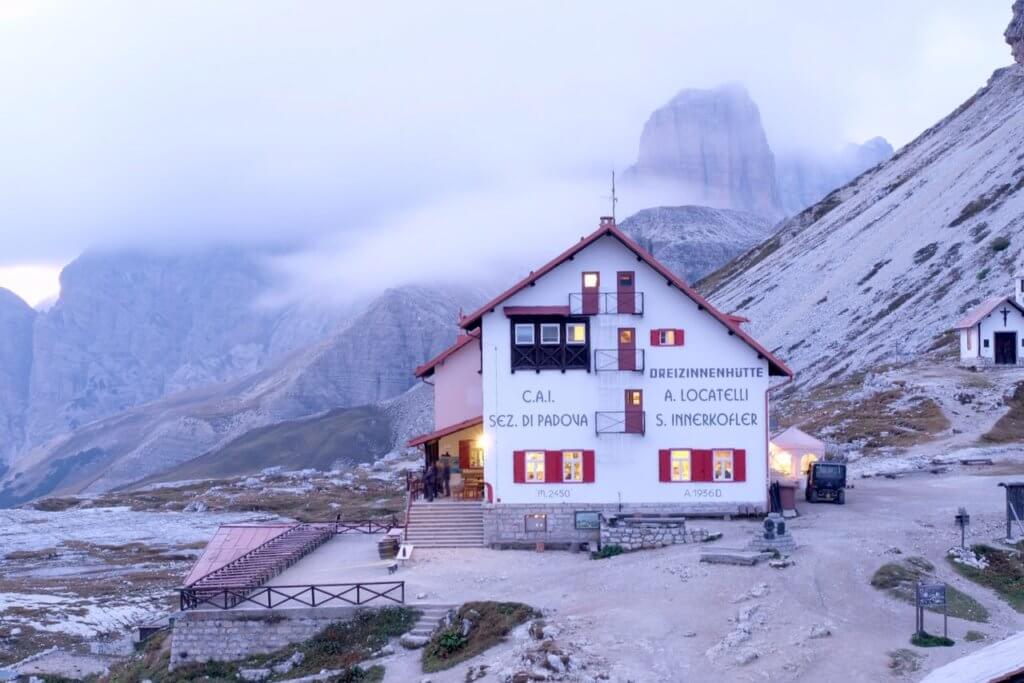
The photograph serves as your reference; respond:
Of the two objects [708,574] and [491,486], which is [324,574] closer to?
[491,486]

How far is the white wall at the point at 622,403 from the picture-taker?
41.3 meters

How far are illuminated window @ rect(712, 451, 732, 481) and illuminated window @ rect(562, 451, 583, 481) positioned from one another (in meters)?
6.02

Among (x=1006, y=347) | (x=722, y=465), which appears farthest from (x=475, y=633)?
(x=1006, y=347)

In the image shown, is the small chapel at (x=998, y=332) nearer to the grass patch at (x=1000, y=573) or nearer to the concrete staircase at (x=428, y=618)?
the grass patch at (x=1000, y=573)

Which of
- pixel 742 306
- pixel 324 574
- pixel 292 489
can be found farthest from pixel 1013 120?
pixel 324 574

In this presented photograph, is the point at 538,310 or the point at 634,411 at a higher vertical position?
the point at 538,310

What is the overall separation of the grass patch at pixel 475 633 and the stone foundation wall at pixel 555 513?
947cm

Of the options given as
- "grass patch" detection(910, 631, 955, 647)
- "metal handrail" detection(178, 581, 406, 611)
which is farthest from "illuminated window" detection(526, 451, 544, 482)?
"grass patch" detection(910, 631, 955, 647)

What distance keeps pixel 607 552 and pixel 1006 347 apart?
57.3m

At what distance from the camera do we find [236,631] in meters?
32.7

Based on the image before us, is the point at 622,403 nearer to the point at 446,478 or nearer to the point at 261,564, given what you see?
the point at 446,478

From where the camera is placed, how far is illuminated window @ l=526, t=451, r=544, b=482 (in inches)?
1636

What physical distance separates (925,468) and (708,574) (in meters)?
29.8

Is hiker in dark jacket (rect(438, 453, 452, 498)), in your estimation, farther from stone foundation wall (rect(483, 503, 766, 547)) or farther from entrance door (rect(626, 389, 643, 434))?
entrance door (rect(626, 389, 643, 434))
